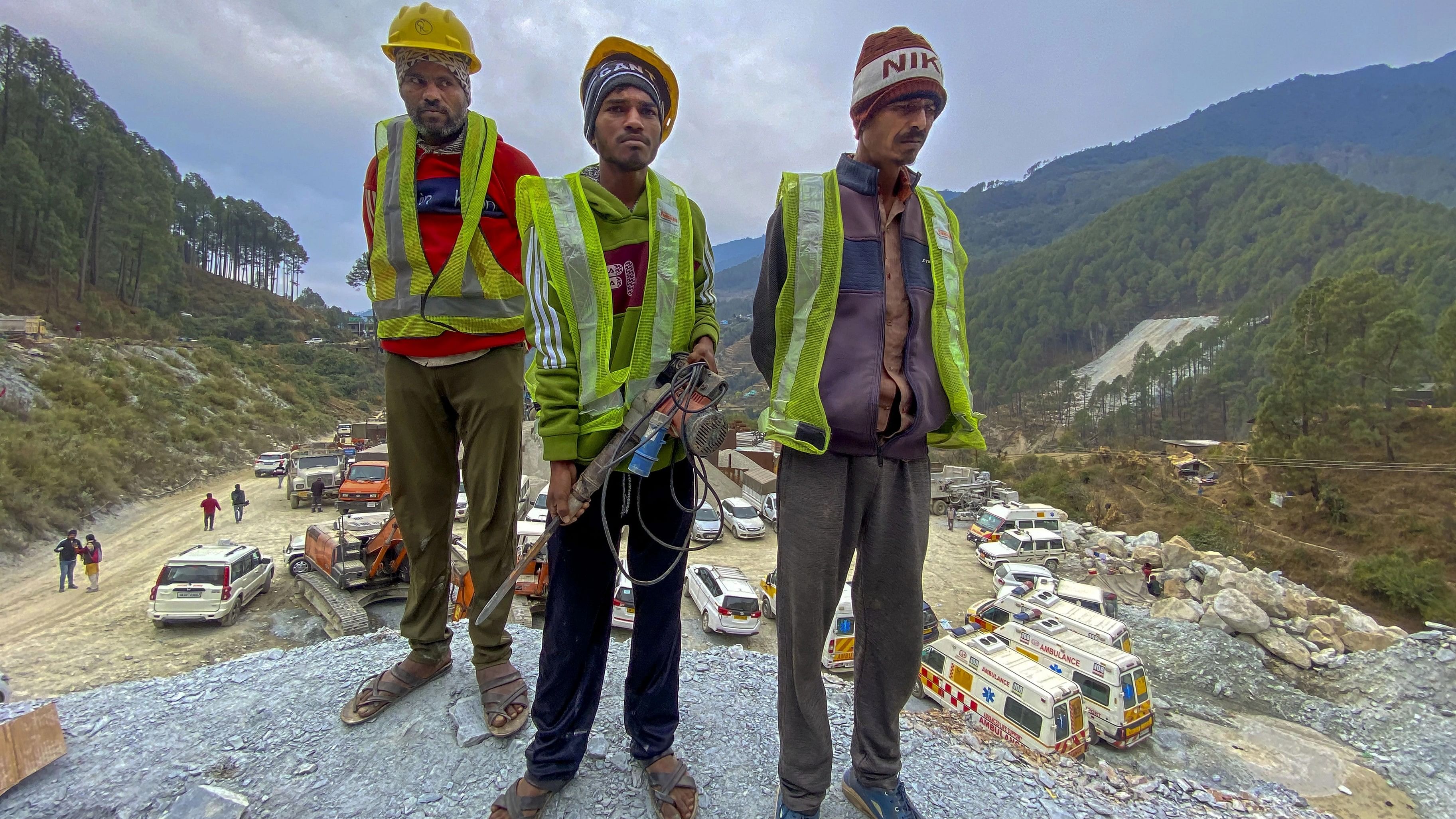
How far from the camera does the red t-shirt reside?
106 inches

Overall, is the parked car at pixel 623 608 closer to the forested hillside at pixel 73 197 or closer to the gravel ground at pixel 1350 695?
the gravel ground at pixel 1350 695

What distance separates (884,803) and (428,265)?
9.35ft

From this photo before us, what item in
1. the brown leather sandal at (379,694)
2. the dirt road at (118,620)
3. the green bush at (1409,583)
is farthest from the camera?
the green bush at (1409,583)

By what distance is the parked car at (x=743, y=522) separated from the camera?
2316 cm

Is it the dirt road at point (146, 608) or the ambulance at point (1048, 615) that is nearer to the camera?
the dirt road at point (146, 608)

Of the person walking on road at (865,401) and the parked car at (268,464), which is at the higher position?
the person walking on road at (865,401)

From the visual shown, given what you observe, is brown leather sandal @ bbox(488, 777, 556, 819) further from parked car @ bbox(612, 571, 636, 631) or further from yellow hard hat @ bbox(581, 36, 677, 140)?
parked car @ bbox(612, 571, 636, 631)

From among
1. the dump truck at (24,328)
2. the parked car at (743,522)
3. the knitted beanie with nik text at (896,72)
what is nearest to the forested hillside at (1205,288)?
the parked car at (743,522)

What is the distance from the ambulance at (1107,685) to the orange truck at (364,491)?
1665 centimetres

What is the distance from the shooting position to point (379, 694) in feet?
10.1

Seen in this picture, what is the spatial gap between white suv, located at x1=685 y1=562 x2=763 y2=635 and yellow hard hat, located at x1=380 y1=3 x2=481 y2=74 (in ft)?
41.5

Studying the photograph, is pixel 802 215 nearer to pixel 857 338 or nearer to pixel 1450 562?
pixel 857 338

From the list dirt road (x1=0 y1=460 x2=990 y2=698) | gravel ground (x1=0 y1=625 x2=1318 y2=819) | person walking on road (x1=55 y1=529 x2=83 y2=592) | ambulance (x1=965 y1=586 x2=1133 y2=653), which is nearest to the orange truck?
dirt road (x1=0 y1=460 x2=990 y2=698)

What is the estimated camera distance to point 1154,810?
322 cm
